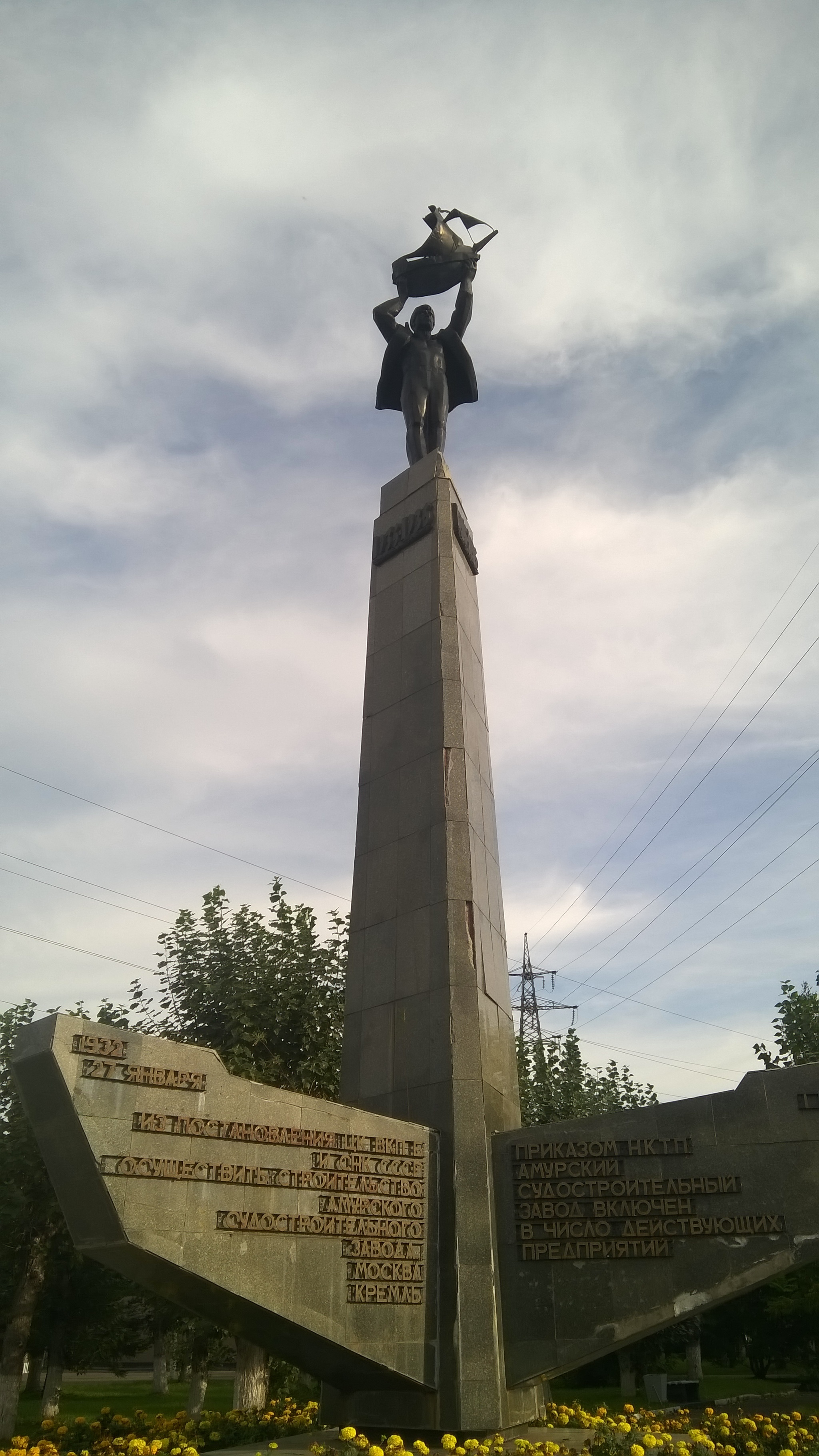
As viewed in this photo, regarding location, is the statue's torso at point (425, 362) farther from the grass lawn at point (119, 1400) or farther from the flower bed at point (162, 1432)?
the grass lawn at point (119, 1400)

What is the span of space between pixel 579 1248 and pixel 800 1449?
7.46ft

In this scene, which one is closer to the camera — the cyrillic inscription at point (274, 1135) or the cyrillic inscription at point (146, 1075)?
the cyrillic inscription at point (146, 1075)

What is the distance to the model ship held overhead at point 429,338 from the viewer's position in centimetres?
1592

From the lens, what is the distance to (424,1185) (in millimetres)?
9867

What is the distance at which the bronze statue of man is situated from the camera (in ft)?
52.1

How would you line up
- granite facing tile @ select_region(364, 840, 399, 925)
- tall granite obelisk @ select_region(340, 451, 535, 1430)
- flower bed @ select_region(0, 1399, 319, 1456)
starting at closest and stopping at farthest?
tall granite obelisk @ select_region(340, 451, 535, 1430) → flower bed @ select_region(0, 1399, 319, 1456) → granite facing tile @ select_region(364, 840, 399, 925)

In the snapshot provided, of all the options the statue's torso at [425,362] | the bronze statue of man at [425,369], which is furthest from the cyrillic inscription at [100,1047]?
the statue's torso at [425,362]

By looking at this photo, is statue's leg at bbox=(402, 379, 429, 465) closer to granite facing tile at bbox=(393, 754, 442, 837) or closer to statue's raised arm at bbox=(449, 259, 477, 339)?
statue's raised arm at bbox=(449, 259, 477, 339)

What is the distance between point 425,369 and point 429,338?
0.77 meters

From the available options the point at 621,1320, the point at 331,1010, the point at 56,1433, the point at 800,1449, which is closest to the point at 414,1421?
the point at 621,1320

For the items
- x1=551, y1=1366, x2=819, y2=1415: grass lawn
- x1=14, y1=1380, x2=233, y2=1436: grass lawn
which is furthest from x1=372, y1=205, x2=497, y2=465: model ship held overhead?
x1=14, y1=1380, x2=233, y2=1436: grass lawn

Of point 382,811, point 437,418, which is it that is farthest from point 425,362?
point 382,811

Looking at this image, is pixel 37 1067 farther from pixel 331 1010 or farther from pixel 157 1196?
pixel 331 1010

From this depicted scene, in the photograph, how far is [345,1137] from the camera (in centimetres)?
947
